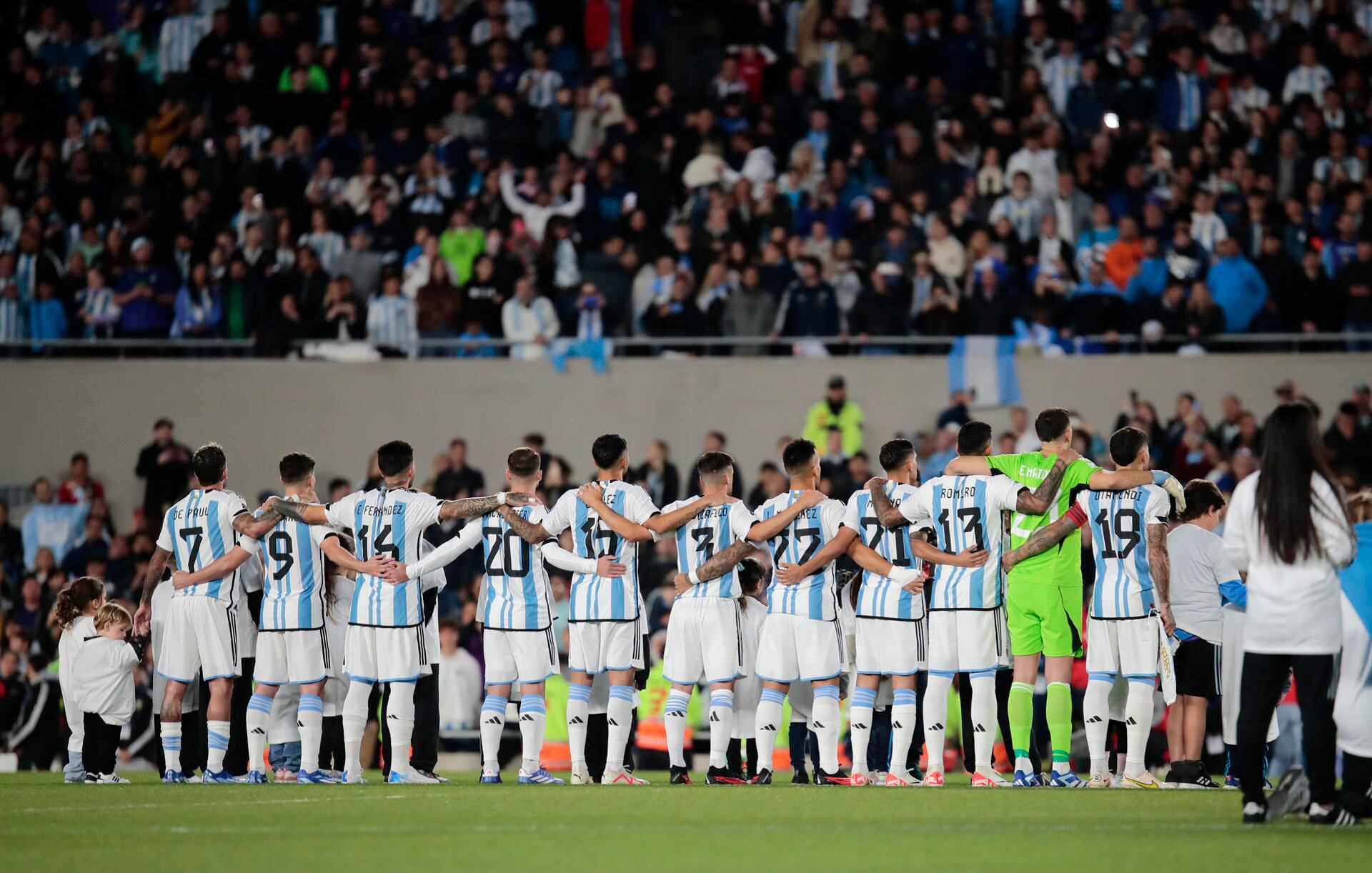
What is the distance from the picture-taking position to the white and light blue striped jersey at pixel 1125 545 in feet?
40.8

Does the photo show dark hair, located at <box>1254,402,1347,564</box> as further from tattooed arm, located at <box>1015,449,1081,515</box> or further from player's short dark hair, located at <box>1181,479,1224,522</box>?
player's short dark hair, located at <box>1181,479,1224,522</box>

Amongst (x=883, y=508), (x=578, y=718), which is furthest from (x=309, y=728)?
(x=883, y=508)

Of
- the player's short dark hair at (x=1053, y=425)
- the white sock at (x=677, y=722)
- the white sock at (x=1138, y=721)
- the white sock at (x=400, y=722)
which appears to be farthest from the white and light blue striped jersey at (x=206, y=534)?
the white sock at (x=1138, y=721)

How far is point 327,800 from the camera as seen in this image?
11.4 m

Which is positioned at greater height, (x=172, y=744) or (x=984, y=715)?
(x=984, y=715)

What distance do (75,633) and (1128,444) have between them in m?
7.91

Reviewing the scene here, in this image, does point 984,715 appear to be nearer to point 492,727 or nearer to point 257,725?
point 492,727

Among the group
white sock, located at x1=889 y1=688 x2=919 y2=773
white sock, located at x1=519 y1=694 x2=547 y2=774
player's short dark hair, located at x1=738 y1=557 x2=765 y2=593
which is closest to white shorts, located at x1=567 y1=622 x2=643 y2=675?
white sock, located at x1=519 y1=694 x2=547 y2=774

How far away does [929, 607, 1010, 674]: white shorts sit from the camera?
12.5m

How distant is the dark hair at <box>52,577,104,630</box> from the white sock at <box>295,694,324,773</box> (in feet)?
6.59

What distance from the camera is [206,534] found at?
13.5 meters

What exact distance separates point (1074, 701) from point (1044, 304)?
6.15 metres

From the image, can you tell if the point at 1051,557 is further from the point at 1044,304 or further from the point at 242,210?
the point at 242,210

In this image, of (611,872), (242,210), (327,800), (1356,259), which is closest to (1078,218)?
(1356,259)
